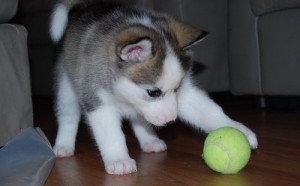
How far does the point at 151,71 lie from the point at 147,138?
605 mm

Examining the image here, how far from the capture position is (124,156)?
75.6 inches

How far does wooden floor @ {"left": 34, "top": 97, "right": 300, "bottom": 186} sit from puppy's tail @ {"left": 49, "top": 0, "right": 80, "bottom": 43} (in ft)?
1.97

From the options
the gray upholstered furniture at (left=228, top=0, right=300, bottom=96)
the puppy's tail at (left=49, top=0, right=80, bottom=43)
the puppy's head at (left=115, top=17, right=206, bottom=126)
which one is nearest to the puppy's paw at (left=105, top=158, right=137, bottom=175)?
the puppy's head at (left=115, top=17, right=206, bottom=126)

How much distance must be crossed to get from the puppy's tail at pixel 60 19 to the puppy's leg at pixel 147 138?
0.59 meters

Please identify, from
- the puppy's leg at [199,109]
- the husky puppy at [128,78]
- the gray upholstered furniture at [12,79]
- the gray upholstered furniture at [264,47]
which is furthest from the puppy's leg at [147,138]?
the gray upholstered furniture at [264,47]

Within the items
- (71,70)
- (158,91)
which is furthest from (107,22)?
(158,91)

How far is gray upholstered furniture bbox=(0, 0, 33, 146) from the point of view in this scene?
2.14 metres

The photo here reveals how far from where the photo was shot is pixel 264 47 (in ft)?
9.95

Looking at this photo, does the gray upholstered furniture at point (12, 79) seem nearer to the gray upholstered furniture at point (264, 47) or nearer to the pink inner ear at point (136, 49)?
the pink inner ear at point (136, 49)

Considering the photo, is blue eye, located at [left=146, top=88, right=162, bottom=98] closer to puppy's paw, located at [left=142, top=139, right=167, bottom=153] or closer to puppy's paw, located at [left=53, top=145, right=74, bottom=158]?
puppy's paw, located at [left=142, top=139, right=167, bottom=153]

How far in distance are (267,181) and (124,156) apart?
0.57 m

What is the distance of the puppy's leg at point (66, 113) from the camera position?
7.82 feet

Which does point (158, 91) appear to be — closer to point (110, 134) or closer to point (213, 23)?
point (110, 134)

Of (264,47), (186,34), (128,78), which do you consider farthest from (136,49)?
(264,47)
